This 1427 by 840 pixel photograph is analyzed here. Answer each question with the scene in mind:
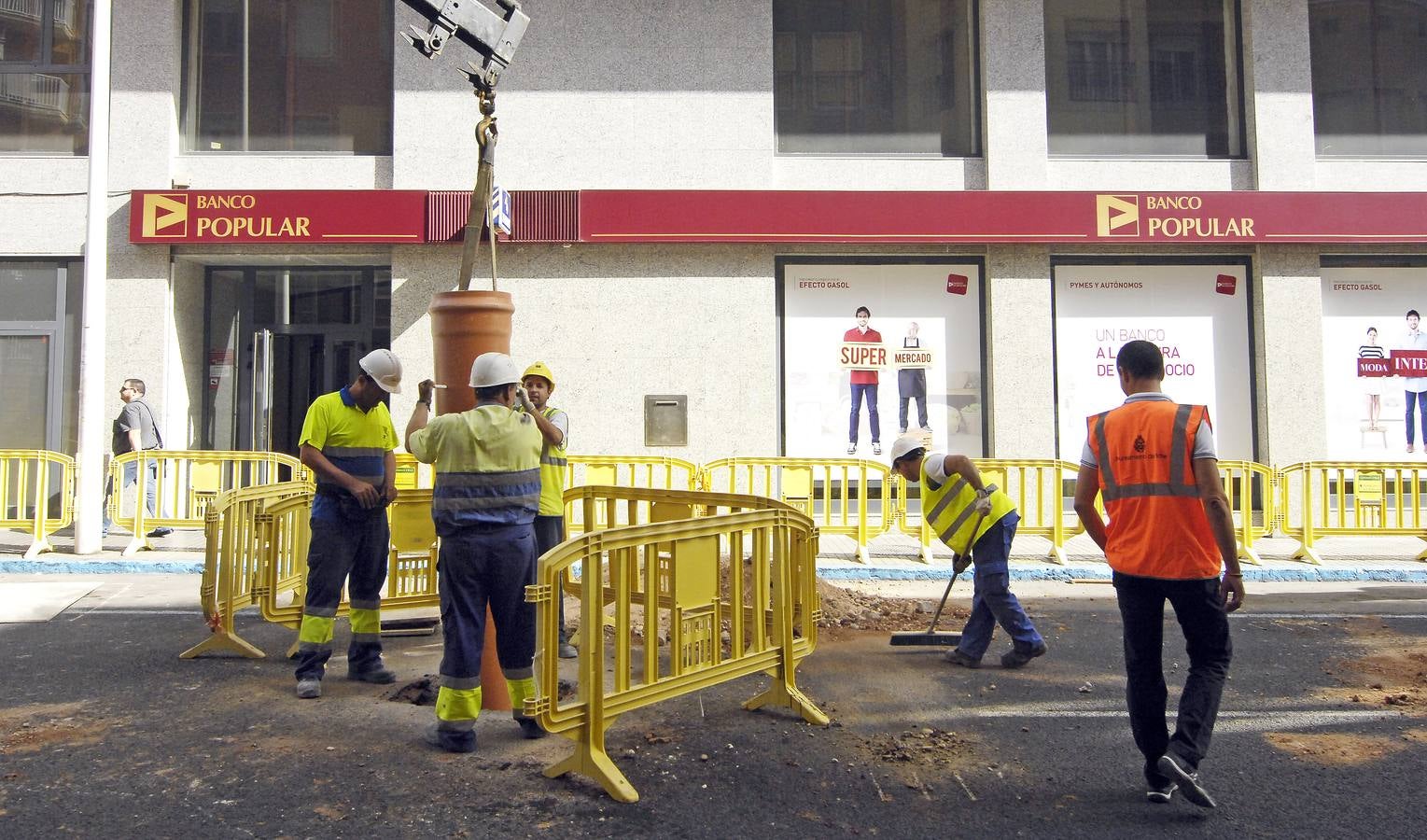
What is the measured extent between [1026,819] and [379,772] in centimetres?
278

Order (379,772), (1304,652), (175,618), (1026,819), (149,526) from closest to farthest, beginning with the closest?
(1026,819) < (379,772) < (1304,652) < (175,618) < (149,526)

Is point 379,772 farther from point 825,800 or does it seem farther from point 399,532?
point 399,532

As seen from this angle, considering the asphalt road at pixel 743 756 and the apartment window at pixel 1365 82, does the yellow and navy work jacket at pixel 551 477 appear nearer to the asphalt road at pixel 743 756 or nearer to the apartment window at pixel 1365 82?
the asphalt road at pixel 743 756

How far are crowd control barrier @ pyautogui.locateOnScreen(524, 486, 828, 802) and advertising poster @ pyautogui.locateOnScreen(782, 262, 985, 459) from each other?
7690 mm

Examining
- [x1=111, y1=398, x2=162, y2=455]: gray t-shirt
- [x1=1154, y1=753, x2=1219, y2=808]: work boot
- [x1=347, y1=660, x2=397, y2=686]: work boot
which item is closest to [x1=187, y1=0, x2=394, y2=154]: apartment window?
[x1=111, y1=398, x2=162, y2=455]: gray t-shirt

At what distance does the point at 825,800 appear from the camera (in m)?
4.55

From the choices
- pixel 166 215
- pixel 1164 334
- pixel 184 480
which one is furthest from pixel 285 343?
pixel 1164 334

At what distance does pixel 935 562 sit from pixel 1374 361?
7.28 m

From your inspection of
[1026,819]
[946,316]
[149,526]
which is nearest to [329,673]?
[1026,819]

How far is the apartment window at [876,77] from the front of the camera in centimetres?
1445

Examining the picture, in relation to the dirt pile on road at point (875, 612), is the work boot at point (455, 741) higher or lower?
lower

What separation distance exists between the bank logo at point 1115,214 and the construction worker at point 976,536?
25.4 ft

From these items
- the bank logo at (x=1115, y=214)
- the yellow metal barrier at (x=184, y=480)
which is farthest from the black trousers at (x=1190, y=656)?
the bank logo at (x=1115, y=214)

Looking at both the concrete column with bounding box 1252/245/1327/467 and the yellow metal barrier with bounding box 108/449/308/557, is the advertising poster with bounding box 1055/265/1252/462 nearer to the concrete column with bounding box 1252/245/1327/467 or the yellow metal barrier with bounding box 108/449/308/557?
the concrete column with bounding box 1252/245/1327/467
